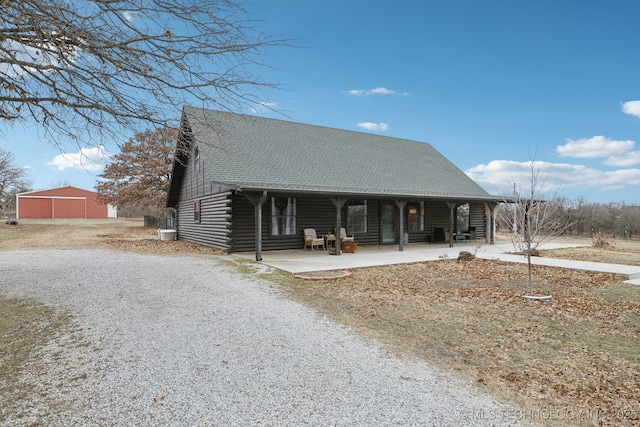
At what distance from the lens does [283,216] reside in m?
13.7

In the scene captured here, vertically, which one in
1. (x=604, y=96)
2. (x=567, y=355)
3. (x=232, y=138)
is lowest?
(x=567, y=355)

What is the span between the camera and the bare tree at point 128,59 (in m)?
3.59

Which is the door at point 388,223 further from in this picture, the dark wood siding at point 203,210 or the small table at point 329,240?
the dark wood siding at point 203,210

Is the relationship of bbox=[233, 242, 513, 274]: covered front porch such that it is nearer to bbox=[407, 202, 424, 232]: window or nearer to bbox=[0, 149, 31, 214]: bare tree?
bbox=[407, 202, 424, 232]: window

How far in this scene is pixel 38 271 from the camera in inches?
342

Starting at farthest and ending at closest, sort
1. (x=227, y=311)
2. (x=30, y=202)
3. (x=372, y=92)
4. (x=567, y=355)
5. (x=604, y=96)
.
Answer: (x=30, y=202) < (x=372, y=92) < (x=604, y=96) < (x=227, y=311) < (x=567, y=355)

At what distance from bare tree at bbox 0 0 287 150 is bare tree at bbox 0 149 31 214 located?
35.8m

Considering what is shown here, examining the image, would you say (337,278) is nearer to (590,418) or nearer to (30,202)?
(590,418)

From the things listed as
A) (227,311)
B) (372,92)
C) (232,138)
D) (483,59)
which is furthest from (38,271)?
(483,59)

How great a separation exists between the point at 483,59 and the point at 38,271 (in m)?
16.5

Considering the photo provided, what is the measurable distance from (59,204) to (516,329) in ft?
148

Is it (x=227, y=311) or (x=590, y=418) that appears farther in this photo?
(x=227, y=311)

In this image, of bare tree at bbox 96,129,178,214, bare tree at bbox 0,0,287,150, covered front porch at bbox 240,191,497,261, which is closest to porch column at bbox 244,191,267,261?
covered front porch at bbox 240,191,497,261

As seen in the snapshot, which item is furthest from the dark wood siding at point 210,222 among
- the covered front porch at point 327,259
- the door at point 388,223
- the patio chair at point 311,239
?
the door at point 388,223
